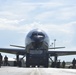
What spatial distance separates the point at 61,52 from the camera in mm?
63125

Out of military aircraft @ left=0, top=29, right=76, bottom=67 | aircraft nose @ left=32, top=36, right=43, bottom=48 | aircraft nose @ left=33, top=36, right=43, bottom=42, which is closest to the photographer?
military aircraft @ left=0, top=29, right=76, bottom=67

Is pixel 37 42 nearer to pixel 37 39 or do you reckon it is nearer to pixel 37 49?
pixel 37 39

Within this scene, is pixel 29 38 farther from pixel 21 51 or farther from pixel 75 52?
pixel 75 52

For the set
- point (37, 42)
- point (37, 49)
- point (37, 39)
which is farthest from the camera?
point (37, 39)

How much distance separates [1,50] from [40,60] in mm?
Result: 15056

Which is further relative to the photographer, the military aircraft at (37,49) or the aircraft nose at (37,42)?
the aircraft nose at (37,42)

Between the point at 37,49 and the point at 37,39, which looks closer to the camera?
the point at 37,49

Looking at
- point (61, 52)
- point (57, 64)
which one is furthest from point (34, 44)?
point (61, 52)

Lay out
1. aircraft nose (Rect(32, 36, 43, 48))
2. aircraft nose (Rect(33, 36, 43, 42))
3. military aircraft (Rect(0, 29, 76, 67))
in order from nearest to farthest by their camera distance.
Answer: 1. military aircraft (Rect(0, 29, 76, 67))
2. aircraft nose (Rect(32, 36, 43, 48))
3. aircraft nose (Rect(33, 36, 43, 42))

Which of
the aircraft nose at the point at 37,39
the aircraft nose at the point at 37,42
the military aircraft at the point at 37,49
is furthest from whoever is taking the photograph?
the aircraft nose at the point at 37,39

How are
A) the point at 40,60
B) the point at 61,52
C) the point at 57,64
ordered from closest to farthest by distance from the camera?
the point at 40,60
the point at 57,64
the point at 61,52

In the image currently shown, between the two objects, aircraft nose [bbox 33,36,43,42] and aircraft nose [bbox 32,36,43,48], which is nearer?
aircraft nose [bbox 32,36,43,48]

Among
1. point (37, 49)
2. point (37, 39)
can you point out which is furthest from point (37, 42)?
point (37, 49)

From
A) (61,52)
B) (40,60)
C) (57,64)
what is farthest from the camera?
(61,52)
